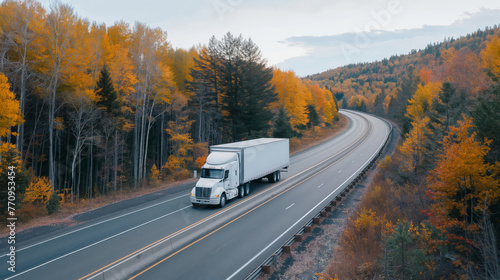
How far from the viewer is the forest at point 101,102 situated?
20.2 meters

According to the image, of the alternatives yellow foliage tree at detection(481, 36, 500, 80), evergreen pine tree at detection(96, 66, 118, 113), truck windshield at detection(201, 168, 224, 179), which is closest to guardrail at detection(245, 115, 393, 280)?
truck windshield at detection(201, 168, 224, 179)

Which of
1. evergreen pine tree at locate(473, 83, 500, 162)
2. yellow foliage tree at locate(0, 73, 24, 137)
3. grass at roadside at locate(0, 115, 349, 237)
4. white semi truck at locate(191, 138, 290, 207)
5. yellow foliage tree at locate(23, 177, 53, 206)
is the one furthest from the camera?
yellow foliage tree at locate(23, 177, 53, 206)

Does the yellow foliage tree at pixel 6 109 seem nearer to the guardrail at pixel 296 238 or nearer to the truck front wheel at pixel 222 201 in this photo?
the truck front wheel at pixel 222 201

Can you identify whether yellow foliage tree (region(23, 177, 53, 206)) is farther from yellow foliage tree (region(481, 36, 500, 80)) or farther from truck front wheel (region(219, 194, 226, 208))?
yellow foliage tree (region(481, 36, 500, 80))

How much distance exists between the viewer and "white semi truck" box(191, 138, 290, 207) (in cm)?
1830

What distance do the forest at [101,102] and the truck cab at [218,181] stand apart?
9.03 meters

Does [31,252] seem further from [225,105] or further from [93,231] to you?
[225,105]

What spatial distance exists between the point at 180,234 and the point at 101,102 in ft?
64.9

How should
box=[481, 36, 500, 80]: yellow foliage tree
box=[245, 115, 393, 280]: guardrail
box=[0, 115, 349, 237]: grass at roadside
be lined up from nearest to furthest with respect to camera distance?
box=[245, 115, 393, 280]: guardrail < box=[0, 115, 349, 237]: grass at roadside < box=[481, 36, 500, 80]: yellow foliage tree

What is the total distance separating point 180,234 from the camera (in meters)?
13.1

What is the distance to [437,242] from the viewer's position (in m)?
11.9

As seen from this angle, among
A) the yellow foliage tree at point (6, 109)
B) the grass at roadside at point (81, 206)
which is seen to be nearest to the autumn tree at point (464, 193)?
the grass at roadside at point (81, 206)

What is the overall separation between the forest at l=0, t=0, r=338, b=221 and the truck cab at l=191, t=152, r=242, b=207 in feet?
29.6

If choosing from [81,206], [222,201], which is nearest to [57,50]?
[81,206]
